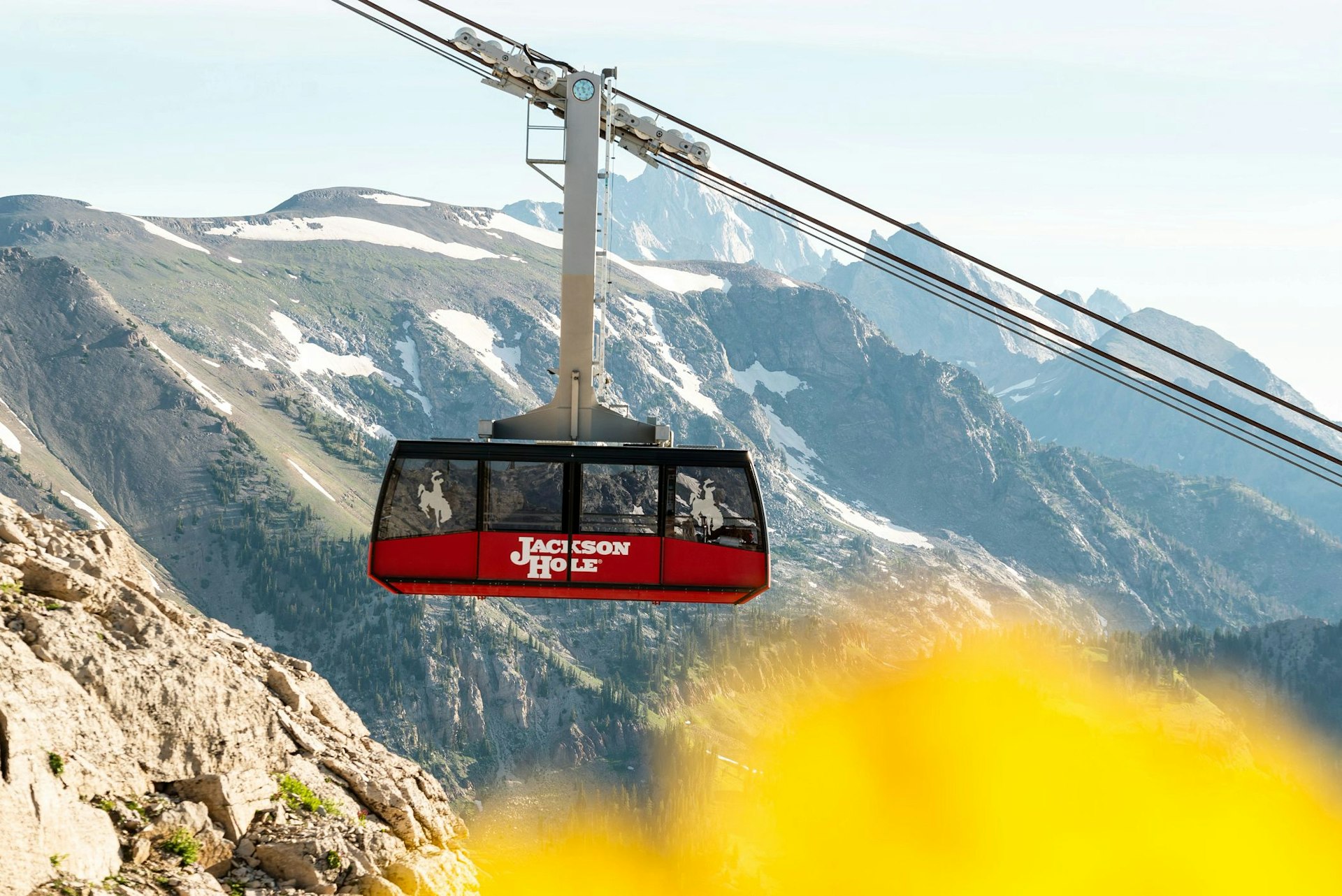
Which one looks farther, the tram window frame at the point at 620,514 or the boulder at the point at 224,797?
the boulder at the point at 224,797

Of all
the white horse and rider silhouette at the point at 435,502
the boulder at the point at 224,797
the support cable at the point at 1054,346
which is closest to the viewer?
the support cable at the point at 1054,346

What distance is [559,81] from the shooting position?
2725 cm

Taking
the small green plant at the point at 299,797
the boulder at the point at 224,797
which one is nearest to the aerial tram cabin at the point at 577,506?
the boulder at the point at 224,797

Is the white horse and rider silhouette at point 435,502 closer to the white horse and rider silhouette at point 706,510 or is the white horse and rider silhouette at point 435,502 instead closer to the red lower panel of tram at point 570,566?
the red lower panel of tram at point 570,566

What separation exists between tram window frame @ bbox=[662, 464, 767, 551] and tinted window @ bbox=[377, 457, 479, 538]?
381 cm

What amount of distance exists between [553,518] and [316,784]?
43.1 feet

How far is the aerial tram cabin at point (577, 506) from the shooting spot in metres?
25.8

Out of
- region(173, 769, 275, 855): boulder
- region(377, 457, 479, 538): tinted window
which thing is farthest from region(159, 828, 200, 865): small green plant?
region(377, 457, 479, 538): tinted window

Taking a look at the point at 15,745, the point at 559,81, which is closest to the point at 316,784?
the point at 15,745

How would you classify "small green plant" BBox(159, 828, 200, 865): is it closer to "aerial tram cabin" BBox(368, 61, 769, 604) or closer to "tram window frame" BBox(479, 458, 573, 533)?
"aerial tram cabin" BBox(368, 61, 769, 604)

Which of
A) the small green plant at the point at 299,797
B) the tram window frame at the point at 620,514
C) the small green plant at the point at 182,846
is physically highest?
the tram window frame at the point at 620,514

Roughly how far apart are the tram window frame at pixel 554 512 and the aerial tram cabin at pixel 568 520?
0.07 ft

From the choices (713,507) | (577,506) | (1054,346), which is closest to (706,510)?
(713,507)

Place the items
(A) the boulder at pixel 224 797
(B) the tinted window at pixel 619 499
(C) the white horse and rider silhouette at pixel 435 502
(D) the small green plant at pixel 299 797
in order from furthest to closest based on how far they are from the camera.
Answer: (D) the small green plant at pixel 299 797, (A) the boulder at pixel 224 797, (C) the white horse and rider silhouette at pixel 435 502, (B) the tinted window at pixel 619 499
